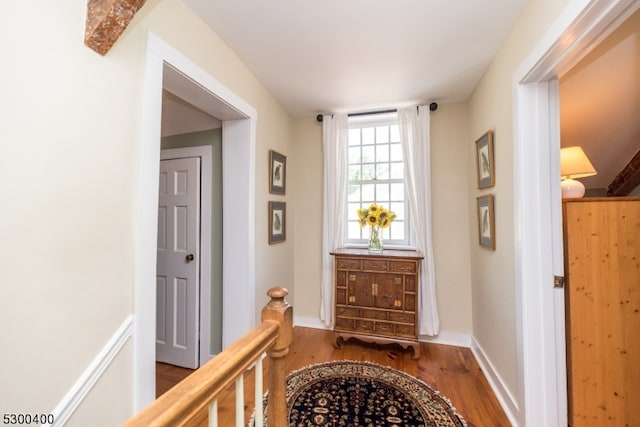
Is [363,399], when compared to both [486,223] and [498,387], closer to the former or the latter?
[498,387]

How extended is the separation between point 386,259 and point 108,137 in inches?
86.3

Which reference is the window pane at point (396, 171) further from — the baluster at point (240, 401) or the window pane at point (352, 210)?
the baluster at point (240, 401)

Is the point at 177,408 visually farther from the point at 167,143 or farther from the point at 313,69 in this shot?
the point at 167,143

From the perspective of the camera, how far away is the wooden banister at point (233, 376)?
524mm

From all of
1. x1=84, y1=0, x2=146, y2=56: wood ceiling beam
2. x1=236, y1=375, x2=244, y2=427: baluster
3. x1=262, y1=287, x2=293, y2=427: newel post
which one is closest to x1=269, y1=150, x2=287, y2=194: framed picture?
x1=84, y1=0, x2=146, y2=56: wood ceiling beam

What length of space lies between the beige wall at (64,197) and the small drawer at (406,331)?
2.04 m

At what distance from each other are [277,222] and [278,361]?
6.17 feet

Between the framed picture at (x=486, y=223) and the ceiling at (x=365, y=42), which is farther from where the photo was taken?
the framed picture at (x=486, y=223)

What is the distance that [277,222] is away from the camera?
9.05 feet

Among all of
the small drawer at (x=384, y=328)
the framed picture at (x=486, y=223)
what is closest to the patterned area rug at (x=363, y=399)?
the small drawer at (x=384, y=328)

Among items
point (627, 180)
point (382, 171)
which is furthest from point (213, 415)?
point (627, 180)

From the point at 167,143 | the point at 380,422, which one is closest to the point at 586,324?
the point at 380,422

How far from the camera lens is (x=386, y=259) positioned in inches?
98.0

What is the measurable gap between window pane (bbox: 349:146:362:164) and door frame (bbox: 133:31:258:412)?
1.29 metres
